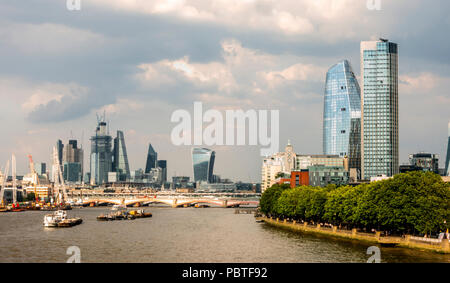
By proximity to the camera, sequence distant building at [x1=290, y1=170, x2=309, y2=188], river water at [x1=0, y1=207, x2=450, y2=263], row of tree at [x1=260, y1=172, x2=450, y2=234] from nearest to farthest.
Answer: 1. river water at [x1=0, y1=207, x2=450, y2=263]
2. row of tree at [x1=260, y1=172, x2=450, y2=234]
3. distant building at [x1=290, y1=170, x2=309, y2=188]

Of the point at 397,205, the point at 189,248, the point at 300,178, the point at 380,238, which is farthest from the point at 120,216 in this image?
the point at 397,205

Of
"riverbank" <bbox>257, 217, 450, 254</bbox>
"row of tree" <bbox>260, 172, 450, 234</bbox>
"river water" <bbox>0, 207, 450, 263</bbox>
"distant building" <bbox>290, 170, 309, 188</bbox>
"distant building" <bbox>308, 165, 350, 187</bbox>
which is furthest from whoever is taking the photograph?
"distant building" <bbox>290, 170, 309, 188</bbox>

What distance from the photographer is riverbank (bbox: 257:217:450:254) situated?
2951 inches

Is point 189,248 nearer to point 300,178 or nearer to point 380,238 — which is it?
point 380,238

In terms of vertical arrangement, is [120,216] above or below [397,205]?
below

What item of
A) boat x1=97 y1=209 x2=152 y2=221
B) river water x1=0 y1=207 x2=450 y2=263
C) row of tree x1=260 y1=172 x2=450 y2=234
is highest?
row of tree x1=260 y1=172 x2=450 y2=234

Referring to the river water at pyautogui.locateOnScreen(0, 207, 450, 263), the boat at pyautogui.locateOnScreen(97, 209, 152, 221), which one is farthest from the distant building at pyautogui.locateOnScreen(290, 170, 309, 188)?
the river water at pyautogui.locateOnScreen(0, 207, 450, 263)

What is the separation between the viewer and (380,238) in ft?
284

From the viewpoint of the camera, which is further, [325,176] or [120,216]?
[325,176]

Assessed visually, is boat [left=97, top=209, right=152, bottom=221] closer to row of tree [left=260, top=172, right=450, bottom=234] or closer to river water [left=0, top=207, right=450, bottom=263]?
river water [left=0, top=207, right=450, bottom=263]

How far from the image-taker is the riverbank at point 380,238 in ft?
246

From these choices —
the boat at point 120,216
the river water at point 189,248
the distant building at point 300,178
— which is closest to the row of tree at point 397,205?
the river water at point 189,248
